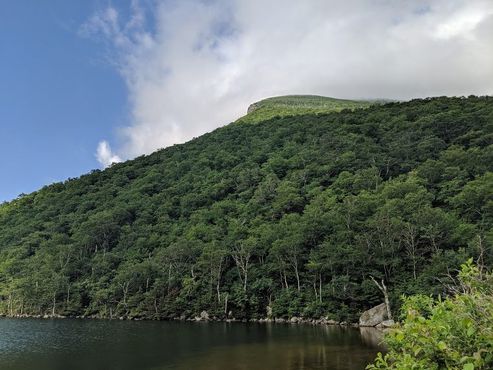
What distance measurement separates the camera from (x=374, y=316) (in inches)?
1774

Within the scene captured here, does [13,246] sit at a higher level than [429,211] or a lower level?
higher

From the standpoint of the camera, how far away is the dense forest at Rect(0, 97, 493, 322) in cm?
5075

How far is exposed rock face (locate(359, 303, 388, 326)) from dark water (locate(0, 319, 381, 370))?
14.4 feet

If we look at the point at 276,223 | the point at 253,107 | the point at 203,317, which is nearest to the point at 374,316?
the point at 203,317

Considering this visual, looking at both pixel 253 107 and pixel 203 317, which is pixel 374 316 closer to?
pixel 203 317

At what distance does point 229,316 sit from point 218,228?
19.3m

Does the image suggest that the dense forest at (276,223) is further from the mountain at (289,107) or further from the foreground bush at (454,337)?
the foreground bush at (454,337)

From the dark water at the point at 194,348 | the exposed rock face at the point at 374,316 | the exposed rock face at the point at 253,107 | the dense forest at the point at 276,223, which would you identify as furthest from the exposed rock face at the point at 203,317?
the exposed rock face at the point at 253,107

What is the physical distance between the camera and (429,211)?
164ft

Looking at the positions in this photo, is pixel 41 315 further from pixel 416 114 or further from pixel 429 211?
pixel 416 114

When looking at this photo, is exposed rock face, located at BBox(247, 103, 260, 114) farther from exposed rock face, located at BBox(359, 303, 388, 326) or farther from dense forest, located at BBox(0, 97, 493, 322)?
exposed rock face, located at BBox(359, 303, 388, 326)

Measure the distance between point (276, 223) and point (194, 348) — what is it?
39101mm

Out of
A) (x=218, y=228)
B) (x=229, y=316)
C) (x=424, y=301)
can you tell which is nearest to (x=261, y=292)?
(x=229, y=316)

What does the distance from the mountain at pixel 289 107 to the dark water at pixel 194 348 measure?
3936 inches
